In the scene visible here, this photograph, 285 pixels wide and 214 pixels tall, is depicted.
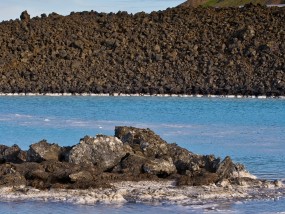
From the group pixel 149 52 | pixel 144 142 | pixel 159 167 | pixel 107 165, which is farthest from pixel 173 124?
pixel 149 52

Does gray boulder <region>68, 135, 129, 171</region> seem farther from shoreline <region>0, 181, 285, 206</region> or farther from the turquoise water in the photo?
the turquoise water

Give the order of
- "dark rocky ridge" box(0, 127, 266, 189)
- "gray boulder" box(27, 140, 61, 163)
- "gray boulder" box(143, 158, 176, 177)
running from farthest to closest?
"gray boulder" box(27, 140, 61, 163)
"gray boulder" box(143, 158, 176, 177)
"dark rocky ridge" box(0, 127, 266, 189)

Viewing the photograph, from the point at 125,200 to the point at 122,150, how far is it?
260 cm

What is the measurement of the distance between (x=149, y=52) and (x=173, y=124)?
27315 mm

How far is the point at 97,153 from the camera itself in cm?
1588

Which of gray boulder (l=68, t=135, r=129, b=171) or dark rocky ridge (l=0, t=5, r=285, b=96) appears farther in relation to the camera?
dark rocky ridge (l=0, t=5, r=285, b=96)

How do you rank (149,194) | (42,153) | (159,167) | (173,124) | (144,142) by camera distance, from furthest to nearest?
1. (173,124)
2. (144,142)
3. (42,153)
4. (159,167)
5. (149,194)

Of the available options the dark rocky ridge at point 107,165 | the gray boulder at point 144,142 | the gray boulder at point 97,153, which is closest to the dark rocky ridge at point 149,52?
the gray boulder at point 144,142

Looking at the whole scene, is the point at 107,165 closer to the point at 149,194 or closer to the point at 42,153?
the point at 42,153

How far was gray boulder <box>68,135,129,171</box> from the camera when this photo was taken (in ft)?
51.8

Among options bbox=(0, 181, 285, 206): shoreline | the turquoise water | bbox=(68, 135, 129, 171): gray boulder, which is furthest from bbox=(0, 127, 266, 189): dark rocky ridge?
the turquoise water

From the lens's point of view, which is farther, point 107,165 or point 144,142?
point 144,142

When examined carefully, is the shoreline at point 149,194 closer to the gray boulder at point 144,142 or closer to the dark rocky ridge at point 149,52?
the gray boulder at point 144,142

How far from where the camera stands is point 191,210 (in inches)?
504
